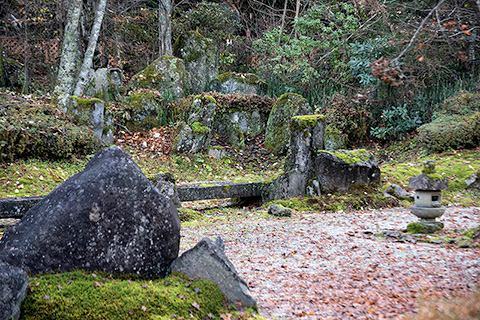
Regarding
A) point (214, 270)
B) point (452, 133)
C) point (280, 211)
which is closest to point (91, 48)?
point (280, 211)

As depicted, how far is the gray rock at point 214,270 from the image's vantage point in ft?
10.00

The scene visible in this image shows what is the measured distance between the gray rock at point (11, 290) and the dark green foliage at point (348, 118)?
11.7 metres

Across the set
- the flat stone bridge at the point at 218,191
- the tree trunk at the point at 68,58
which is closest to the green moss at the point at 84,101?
the tree trunk at the point at 68,58

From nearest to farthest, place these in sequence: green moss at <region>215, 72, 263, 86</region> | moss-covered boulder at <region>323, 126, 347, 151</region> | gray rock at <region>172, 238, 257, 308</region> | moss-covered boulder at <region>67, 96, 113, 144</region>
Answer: gray rock at <region>172, 238, 257, 308</region> < moss-covered boulder at <region>67, 96, 113, 144</region> < moss-covered boulder at <region>323, 126, 347, 151</region> < green moss at <region>215, 72, 263, 86</region>

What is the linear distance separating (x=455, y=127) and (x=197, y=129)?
7.39 metres

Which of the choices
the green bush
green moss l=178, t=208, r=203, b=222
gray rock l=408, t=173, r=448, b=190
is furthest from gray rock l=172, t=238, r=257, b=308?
the green bush

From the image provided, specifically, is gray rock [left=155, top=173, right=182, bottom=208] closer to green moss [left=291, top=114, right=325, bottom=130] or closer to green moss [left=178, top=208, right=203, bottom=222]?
green moss [left=178, top=208, right=203, bottom=222]

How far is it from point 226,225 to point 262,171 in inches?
189

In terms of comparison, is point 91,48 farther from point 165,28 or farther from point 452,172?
point 452,172

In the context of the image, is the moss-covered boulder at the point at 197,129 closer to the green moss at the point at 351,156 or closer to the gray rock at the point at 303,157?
the gray rock at the point at 303,157

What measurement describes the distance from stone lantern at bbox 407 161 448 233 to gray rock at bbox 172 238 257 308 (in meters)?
3.62

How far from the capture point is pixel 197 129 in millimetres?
10922

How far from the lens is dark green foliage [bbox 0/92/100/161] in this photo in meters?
8.09

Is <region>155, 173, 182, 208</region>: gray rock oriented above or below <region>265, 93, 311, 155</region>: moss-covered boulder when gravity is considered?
below
